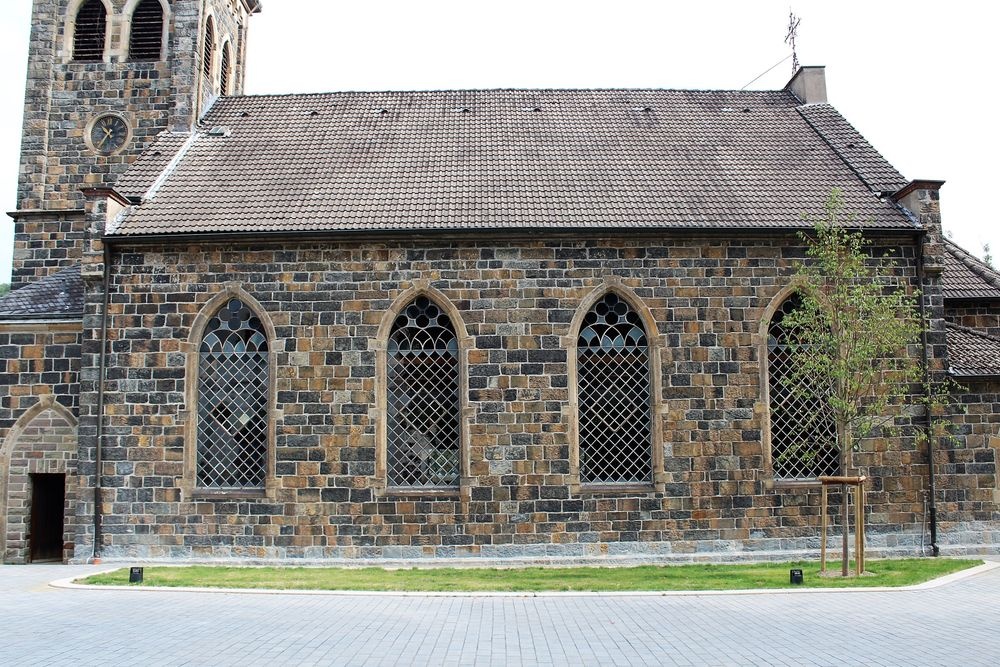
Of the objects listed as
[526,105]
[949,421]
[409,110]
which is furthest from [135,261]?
[949,421]

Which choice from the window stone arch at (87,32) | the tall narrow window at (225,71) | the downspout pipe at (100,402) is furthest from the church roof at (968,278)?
the window stone arch at (87,32)

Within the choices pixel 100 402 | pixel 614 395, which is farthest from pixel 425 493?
pixel 100 402

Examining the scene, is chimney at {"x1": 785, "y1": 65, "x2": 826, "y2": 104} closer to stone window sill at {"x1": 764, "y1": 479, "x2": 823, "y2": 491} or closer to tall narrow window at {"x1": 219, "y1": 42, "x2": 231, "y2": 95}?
stone window sill at {"x1": 764, "y1": 479, "x2": 823, "y2": 491}

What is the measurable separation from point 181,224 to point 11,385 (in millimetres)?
5028

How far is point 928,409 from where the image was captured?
16.0 m

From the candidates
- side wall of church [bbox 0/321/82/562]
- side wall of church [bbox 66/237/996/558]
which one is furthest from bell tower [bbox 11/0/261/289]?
side wall of church [bbox 66/237/996/558]

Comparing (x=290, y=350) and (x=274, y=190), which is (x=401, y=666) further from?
(x=274, y=190)

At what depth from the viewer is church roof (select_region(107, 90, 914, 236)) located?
16250 mm

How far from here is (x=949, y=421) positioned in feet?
52.0

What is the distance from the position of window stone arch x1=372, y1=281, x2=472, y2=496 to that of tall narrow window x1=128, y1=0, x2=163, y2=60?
35.7 feet

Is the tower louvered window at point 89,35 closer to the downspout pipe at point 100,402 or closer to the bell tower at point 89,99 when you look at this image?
the bell tower at point 89,99

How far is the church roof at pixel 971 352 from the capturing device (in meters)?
16.2

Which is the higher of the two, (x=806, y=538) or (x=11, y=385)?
(x=11, y=385)

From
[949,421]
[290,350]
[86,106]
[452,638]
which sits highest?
[86,106]
